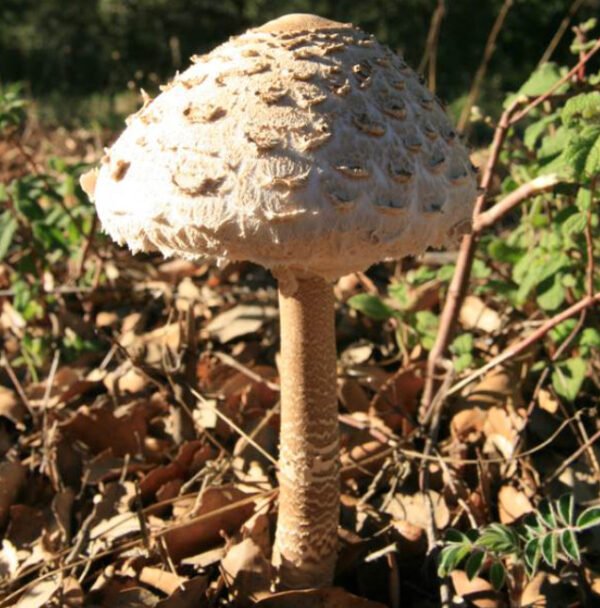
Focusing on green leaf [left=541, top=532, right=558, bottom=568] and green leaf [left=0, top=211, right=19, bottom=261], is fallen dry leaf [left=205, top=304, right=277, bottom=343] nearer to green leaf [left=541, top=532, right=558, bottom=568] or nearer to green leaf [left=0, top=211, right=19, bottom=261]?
green leaf [left=0, top=211, right=19, bottom=261]

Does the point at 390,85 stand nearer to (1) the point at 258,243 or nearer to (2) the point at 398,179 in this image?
(2) the point at 398,179

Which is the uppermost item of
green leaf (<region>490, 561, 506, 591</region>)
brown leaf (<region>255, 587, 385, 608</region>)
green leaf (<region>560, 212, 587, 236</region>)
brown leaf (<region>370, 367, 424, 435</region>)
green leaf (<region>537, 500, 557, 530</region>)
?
green leaf (<region>560, 212, 587, 236</region>)

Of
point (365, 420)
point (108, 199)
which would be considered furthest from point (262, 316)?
point (108, 199)

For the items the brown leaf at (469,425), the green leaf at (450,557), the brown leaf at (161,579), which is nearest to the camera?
the green leaf at (450,557)

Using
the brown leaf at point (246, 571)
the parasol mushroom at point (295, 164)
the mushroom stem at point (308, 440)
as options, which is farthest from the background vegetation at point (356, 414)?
the parasol mushroom at point (295, 164)

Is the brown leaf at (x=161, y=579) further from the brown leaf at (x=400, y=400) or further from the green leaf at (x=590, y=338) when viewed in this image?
the green leaf at (x=590, y=338)

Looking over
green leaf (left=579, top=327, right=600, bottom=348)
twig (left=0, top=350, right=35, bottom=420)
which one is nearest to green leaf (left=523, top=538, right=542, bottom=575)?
green leaf (left=579, top=327, right=600, bottom=348)

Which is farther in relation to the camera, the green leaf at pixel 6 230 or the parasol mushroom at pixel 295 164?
the green leaf at pixel 6 230

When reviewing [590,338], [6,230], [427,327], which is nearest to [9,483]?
[6,230]
